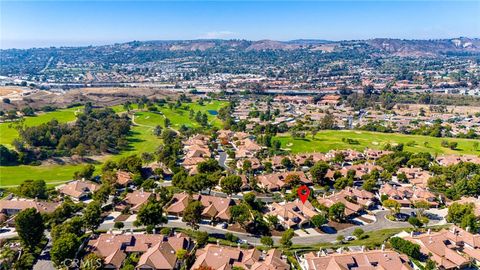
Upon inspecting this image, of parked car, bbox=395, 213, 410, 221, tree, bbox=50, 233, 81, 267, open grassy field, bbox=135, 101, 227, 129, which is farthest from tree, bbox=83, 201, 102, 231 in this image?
open grassy field, bbox=135, 101, 227, 129

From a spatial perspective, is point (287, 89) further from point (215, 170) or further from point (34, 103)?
point (215, 170)

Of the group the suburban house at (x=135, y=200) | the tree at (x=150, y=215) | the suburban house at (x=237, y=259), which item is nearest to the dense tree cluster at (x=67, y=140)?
the suburban house at (x=135, y=200)

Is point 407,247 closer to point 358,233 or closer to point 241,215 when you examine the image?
point 358,233

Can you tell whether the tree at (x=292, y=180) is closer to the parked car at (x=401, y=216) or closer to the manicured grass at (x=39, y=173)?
the parked car at (x=401, y=216)

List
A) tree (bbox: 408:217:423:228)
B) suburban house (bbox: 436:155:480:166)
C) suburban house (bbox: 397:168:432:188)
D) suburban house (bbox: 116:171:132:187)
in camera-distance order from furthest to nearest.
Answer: suburban house (bbox: 436:155:480:166)
suburban house (bbox: 397:168:432:188)
suburban house (bbox: 116:171:132:187)
tree (bbox: 408:217:423:228)

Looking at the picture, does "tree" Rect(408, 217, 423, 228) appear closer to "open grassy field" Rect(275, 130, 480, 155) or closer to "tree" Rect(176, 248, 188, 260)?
"tree" Rect(176, 248, 188, 260)

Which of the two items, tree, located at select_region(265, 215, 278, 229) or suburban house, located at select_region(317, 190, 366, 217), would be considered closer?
tree, located at select_region(265, 215, 278, 229)
